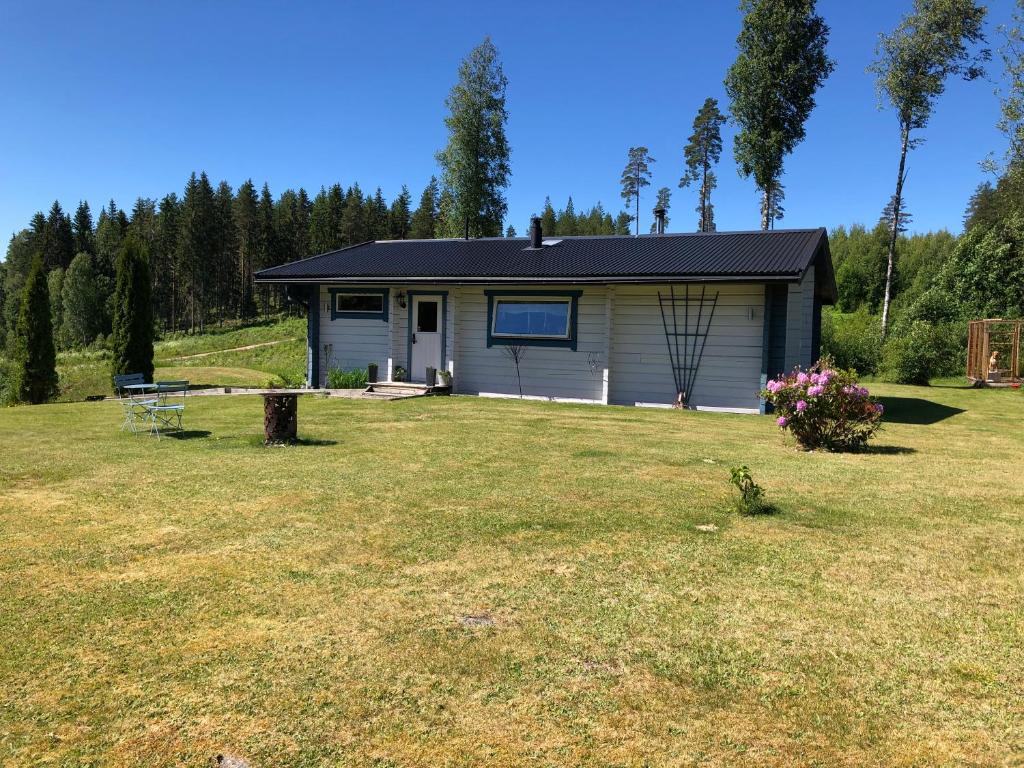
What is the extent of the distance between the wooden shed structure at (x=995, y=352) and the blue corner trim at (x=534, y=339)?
45.2 ft

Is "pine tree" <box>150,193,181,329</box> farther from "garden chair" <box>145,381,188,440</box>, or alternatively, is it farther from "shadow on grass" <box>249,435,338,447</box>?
"shadow on grass" <box>249,435,338,447</box>

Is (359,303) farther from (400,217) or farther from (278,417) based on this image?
(400,217)

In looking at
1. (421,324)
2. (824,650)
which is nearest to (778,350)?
(421,324)

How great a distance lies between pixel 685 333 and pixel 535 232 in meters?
5.24

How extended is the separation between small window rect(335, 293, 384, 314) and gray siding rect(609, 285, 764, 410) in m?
6.03

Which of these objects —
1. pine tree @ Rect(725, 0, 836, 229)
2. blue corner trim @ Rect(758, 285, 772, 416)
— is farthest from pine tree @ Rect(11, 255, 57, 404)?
pine tree @ Rect(725, 0, 836, 229)

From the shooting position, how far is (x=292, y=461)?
7.04m

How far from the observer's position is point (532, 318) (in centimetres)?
1434

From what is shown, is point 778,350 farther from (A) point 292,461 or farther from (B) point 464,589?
(B) point 464,589

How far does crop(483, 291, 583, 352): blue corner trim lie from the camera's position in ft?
45.5

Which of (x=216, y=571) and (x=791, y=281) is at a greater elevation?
(x=791, y=281)

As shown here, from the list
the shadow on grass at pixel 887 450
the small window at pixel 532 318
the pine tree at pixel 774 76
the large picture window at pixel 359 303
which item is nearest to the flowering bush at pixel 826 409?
the shadow on grass at pixel 887 450

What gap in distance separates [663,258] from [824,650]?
11.8 m

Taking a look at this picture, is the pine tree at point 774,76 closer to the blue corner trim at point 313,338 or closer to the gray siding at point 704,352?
the gray siding at point 704,352
